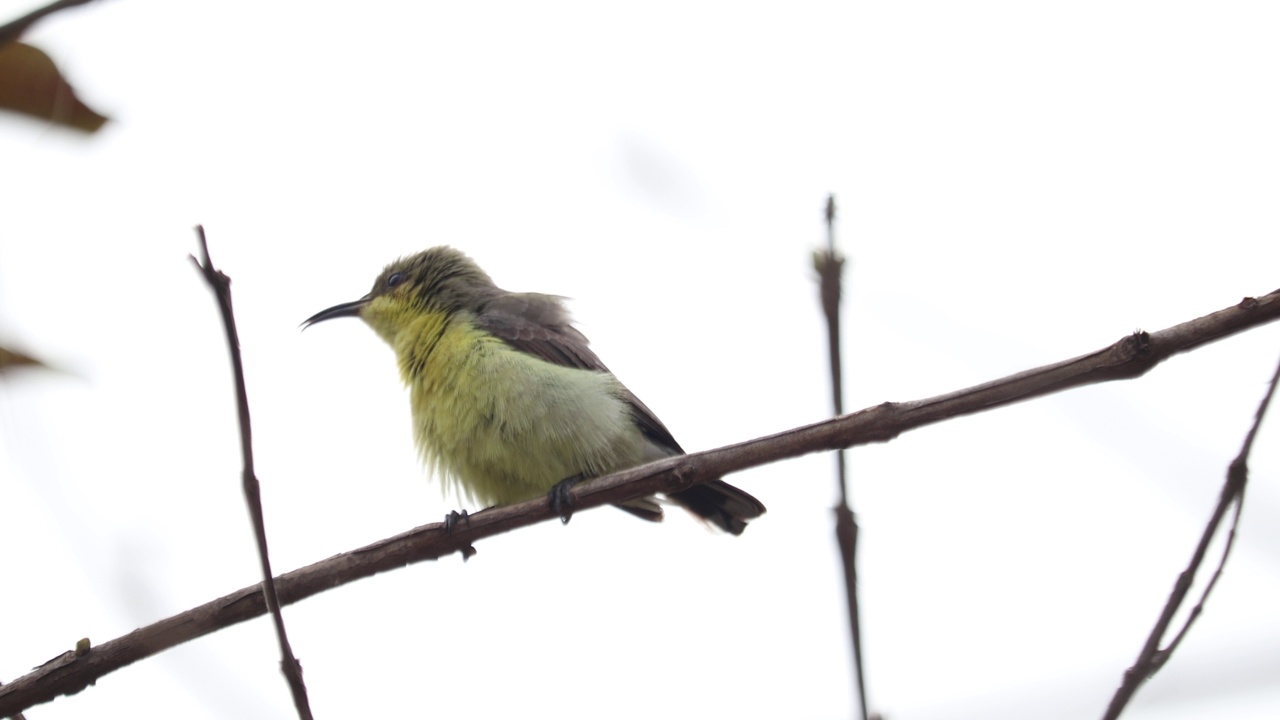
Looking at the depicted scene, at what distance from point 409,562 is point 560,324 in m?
2.97

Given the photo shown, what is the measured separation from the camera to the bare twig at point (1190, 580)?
2336 millimetres

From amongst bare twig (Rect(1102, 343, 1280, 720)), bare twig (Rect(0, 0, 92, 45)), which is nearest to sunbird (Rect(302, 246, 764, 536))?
bare twig (Rect(1102, 343, 1280, 720))

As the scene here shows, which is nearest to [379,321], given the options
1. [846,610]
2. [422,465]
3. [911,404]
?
[422,465]

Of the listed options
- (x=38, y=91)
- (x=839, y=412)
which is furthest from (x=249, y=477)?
(x=839, y=412)

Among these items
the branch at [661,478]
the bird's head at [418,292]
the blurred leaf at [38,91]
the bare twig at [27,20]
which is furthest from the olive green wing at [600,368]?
the bare twig at [27,20]

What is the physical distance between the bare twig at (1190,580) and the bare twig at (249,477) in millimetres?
1713

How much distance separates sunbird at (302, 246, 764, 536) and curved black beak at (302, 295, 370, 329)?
0.84 meters

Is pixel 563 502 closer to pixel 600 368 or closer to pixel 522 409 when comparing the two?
pixel 522 409

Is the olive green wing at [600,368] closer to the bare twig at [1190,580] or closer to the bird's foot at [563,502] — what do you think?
the bird's foot at [563,502]

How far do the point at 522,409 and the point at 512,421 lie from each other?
0.09 meters

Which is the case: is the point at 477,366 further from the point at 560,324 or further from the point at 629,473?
the point at 629,473

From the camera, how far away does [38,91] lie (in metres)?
1.94

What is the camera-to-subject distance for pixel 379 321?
26.1 ft

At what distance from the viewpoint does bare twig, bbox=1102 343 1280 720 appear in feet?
7.66
